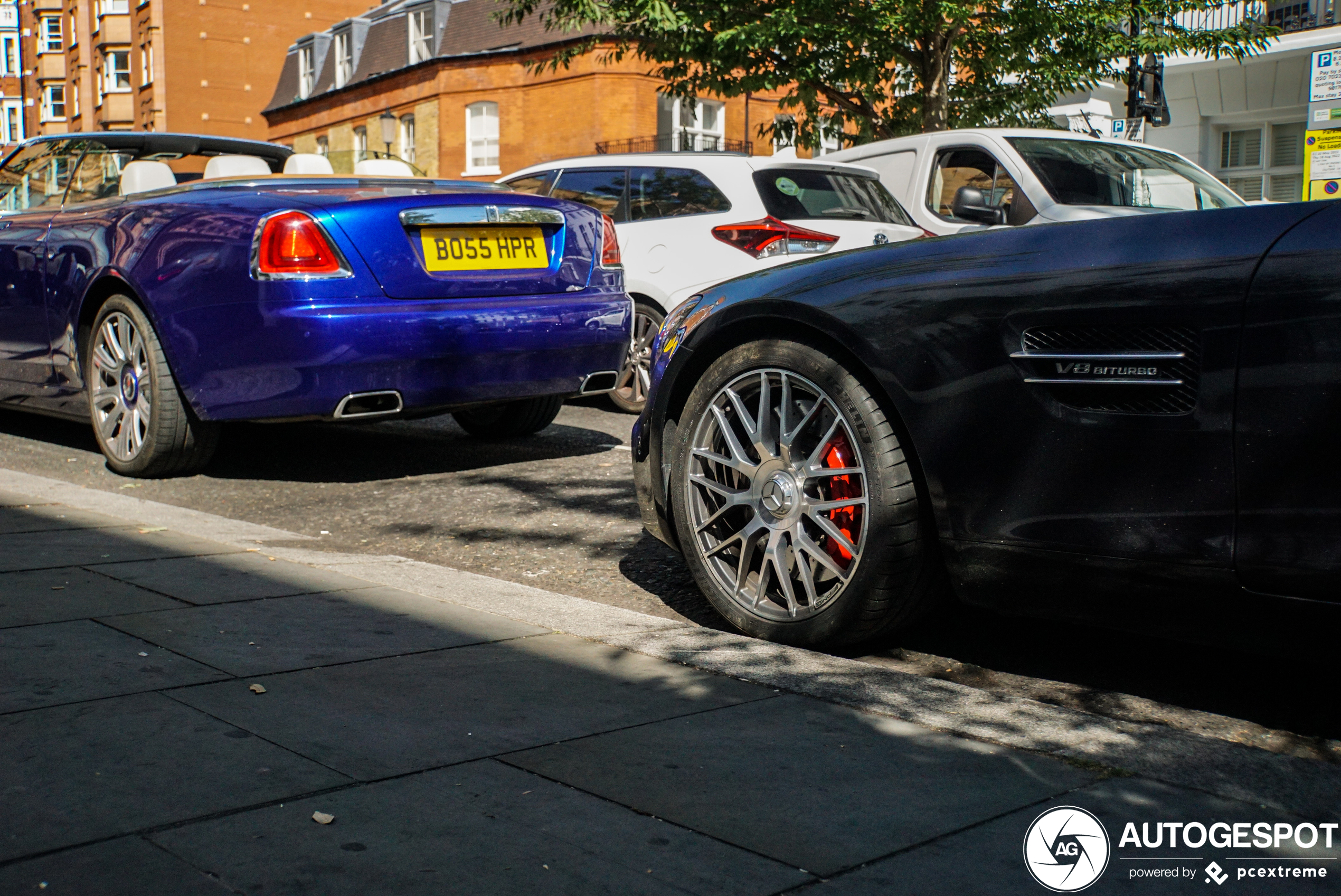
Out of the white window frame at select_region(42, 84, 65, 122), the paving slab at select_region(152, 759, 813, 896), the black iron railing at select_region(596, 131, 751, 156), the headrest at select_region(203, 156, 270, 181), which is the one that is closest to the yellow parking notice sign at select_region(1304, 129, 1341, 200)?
the headrest at select_region(203, 156, 270, 181)

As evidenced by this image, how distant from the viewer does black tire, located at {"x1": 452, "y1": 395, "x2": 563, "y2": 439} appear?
7227 mm

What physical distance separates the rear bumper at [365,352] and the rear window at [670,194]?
8.50 ft

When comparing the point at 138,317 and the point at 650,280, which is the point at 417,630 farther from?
the point at 650,280

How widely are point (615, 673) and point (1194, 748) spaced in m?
1.25

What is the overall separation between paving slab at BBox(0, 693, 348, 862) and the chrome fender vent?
166cm

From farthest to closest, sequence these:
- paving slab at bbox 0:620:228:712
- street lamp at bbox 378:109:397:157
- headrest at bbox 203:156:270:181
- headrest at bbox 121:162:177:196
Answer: street lamp at bbox 378:109:397:157, headrest at bbox 203:156:270:181, headrest at bbox 121:162:177:196, paving slab at bbox 0:620:228:712

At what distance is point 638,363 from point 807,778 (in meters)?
6.14

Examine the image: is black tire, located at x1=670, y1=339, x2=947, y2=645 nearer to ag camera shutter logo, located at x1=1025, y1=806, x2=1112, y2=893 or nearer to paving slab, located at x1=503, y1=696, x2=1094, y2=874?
paving slab, located at x1=503, y1=696, x2=1094, y2=874

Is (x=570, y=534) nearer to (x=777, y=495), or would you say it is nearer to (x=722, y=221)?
(x=777, y=495)

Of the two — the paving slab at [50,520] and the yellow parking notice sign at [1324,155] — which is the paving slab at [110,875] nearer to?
the paving slab at [50,520]

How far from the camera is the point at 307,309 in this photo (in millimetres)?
5379

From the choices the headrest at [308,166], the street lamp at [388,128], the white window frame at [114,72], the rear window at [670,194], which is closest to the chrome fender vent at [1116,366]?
the headrest at [308,166]

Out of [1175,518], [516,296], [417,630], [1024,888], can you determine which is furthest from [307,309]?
[1024,888]

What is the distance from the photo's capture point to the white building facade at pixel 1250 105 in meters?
20.5
